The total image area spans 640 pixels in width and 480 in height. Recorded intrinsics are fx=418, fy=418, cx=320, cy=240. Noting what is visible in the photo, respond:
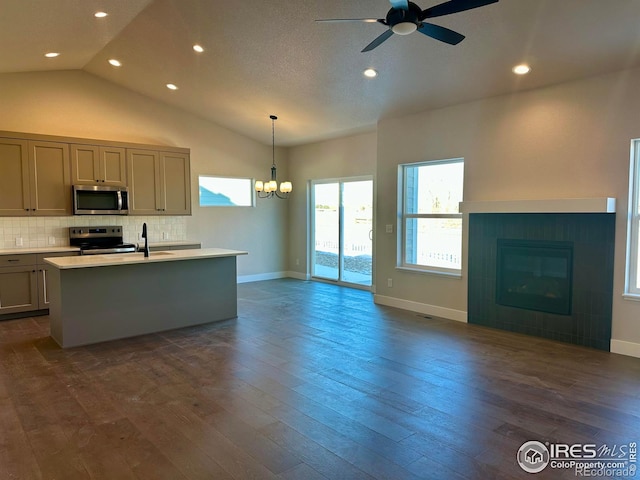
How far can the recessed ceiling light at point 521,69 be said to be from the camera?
4.11 meters

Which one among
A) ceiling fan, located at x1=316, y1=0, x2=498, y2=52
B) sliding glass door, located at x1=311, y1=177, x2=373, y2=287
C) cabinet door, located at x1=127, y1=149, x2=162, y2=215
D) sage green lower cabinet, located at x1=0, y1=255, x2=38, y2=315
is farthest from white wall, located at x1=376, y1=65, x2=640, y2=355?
sage green lower cabinet, located at x1=0, y1=255, x2=38, y2=315

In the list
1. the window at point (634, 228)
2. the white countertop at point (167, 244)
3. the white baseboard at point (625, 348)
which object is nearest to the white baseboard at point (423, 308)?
the white baseboard at point (625, 348)

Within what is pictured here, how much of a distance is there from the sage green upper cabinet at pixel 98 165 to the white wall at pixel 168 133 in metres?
0.42

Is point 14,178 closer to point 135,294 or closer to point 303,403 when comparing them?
point 135,294

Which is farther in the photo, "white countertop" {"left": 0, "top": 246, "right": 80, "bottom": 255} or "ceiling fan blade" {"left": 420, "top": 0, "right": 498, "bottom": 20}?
"white countertop" {"left": 0, "top": 246, "right": 80, "bottom": 255}

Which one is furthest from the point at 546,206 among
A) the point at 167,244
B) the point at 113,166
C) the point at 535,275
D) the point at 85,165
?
the point at 85,165

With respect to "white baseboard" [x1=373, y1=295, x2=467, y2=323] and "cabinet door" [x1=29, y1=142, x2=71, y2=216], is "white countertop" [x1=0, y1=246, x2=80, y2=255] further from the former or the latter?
"white baseboard" [x1=373, y1=295, x2=467, y2=323]

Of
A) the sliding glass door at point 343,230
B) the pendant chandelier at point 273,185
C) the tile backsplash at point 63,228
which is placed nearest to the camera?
the tile backsplash at point 63,228

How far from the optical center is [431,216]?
575 cm

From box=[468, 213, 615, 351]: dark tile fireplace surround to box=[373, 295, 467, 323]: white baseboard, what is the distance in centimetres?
18

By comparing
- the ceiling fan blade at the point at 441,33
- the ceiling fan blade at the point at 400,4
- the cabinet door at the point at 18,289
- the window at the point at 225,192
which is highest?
the ceiling fan blade at the point at 400,4

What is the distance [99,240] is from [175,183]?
57.7 inches

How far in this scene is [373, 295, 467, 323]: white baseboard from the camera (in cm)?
536

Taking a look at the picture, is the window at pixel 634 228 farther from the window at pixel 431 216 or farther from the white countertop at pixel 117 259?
the white countertop at pixel 117 259
